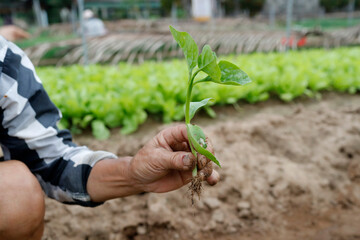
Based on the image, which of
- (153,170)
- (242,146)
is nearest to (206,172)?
(153,170)

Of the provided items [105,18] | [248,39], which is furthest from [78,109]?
[105,18]

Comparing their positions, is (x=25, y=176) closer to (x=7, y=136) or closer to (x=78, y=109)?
(x=7, y=136)

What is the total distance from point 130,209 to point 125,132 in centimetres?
55

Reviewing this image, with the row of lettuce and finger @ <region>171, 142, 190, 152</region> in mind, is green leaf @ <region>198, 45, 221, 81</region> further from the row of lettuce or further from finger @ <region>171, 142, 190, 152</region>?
the row of lettuce

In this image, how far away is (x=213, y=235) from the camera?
1648 mm

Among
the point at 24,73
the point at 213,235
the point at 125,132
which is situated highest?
the point at 24,73

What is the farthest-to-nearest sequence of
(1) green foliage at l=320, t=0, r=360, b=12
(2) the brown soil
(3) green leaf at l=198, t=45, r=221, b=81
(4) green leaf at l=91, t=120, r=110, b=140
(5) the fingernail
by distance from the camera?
(1) green foliage at l=320, t=0, r=360, b=12 < (4) green leaf at l=91, t=120, r=110, b=140 < (2) the brown soil < (5) the fingernail < (3) green leaf at l=198, t=45, r=221, b=81

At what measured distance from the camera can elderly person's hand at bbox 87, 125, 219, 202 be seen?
0.94 metres

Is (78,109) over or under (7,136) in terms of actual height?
under

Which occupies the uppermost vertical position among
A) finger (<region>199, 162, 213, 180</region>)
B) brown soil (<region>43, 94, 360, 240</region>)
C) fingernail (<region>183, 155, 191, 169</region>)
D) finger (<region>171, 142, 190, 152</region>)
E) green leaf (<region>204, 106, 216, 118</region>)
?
fingernail (<region>183, 155, 191, 169</region>)

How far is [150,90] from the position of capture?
2.33m

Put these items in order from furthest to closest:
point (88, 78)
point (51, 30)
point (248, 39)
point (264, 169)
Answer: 1. point (51, 30)
2. point (248, 39)
3. point (88, 78)
4. point (264, 169)

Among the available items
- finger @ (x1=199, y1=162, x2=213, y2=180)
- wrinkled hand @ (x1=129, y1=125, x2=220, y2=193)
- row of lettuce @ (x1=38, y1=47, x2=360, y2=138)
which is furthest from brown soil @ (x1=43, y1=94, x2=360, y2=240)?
finger @ (x1=199, y1=162, x2=213, y2=180)

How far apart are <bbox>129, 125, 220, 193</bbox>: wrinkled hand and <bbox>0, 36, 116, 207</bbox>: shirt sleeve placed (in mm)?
223
